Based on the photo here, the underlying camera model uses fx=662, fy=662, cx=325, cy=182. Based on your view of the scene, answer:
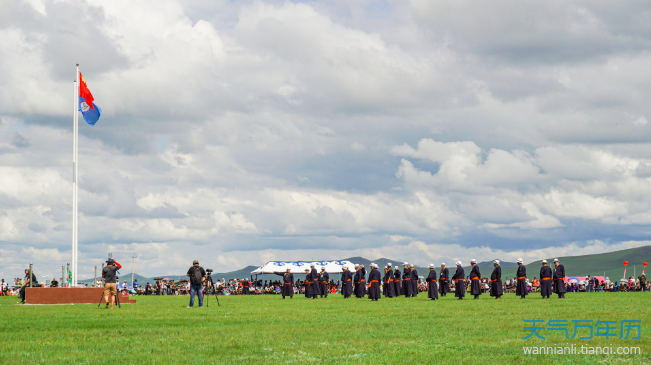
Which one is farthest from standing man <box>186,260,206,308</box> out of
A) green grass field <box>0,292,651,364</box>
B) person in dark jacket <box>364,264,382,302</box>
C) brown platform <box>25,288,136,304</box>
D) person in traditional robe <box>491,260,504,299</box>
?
person in traditional robe <box>491,260,504,299</box>

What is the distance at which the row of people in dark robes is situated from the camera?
31094mm

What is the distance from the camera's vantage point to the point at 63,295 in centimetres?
2716

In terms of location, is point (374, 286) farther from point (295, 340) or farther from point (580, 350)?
point (580, 350)

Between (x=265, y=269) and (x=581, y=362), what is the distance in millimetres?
47946

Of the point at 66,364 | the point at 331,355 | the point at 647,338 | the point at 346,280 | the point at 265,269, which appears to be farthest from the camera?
the point at 265,269

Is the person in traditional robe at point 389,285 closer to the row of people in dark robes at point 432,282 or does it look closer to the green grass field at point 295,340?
the row of people in dark robes at point 432,282

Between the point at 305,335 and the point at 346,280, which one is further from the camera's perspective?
the point at 346,280

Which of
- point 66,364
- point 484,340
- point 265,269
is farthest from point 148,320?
point 265,269

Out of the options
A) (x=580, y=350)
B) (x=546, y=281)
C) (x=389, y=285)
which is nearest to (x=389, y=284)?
(x=389, y=285)

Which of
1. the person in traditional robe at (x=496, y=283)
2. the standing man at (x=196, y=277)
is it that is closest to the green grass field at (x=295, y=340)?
the standing man at (x=196, y=277)

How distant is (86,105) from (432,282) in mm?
18340

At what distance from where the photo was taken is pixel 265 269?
55.9 meters

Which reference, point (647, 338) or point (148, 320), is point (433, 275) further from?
point (647, 338)

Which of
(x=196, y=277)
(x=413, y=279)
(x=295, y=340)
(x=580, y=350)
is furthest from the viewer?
(x=413, y=279)
